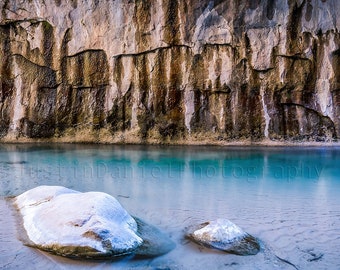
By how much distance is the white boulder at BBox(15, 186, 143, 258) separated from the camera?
3.26 m

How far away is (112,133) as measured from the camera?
13.7m

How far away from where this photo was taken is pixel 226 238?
3590mm

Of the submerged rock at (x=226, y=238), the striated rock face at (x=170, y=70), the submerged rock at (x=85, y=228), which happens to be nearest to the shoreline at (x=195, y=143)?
the striated rock face at (x=170, y=70)

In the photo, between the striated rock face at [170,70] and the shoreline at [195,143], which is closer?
the striated rock face at [170,70]

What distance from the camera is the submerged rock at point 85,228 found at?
3.26m

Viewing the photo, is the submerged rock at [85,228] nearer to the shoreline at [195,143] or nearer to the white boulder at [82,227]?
the white boulder at [82,227]

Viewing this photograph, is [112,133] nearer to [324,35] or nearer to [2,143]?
[2,143]

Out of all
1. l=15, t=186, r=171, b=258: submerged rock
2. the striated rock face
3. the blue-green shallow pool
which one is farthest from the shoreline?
l=15, t=186, r=171, b=258: submerged rock

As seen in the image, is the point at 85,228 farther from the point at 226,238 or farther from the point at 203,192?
the point at 203,192

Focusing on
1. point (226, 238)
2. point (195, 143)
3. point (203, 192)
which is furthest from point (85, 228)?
point (195, 143)

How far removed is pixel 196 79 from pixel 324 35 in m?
4.66

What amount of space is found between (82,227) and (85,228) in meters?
0.04

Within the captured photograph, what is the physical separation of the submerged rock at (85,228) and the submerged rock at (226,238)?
0.36 meters

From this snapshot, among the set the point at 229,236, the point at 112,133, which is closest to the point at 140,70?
the point at 112,133
